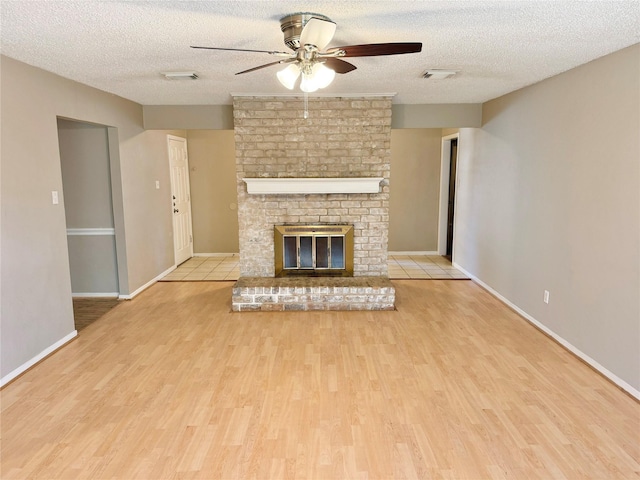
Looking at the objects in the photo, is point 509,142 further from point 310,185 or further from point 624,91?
point 310,185

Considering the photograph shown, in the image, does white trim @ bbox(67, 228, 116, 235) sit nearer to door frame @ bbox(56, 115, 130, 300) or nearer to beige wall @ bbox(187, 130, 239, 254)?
door frame @ bbox(56, 115, 130, 300)

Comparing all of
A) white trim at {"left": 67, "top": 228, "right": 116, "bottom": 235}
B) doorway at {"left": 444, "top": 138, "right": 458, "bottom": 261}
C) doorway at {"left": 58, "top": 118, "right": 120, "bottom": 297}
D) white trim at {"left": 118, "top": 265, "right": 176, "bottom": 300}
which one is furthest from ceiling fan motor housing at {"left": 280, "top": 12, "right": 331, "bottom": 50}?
doorway at {"left": 444, "top": 138, "right": 458, "bottom": 261}

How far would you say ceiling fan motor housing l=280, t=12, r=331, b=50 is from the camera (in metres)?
2.12

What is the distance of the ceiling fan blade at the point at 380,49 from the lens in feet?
6.62

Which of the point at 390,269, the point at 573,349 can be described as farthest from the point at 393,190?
the point at 573,349

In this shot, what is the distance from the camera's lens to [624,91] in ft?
8.91

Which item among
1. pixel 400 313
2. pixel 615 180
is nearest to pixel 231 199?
pixel 400 313

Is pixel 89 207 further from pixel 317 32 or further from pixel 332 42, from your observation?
pixel 317 32

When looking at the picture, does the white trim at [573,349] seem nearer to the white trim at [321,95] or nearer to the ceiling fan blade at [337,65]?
the white trim at [321,95]

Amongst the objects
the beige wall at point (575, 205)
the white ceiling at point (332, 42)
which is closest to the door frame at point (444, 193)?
the beige wall at point (575, 205)

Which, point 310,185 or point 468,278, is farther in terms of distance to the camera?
point 468,278

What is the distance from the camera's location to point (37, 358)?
3.15m

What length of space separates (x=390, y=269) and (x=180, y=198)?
3457mm

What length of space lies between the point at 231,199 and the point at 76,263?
268 centimetres
